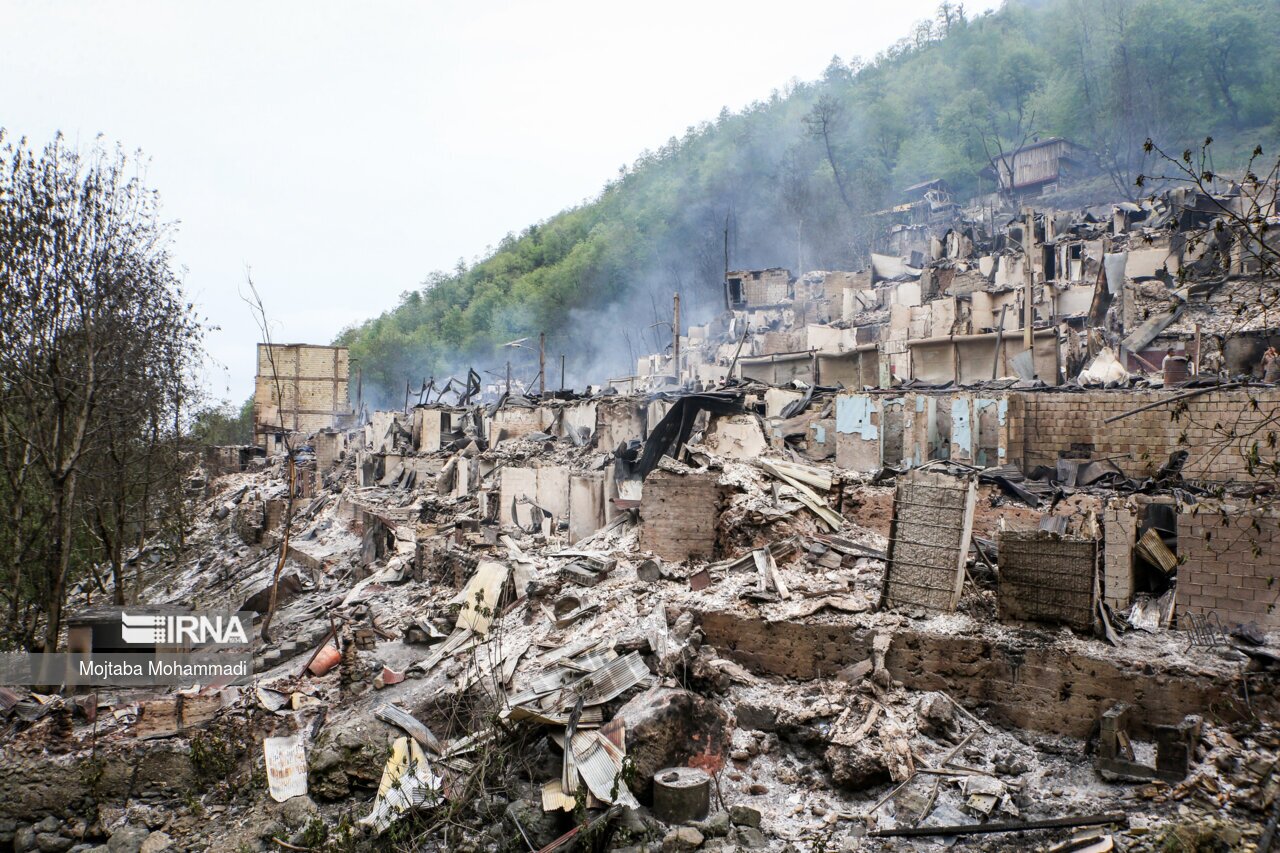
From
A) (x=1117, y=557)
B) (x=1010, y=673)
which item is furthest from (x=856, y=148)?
(x=1010, y=673)

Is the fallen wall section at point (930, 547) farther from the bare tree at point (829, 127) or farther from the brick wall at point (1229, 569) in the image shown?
the bare tree at point (829, 127)

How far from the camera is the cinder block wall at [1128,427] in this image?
30.2 ft

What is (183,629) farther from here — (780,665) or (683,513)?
(780,665)

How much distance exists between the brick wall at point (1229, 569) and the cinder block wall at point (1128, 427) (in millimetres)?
3798

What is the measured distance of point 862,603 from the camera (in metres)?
6.45

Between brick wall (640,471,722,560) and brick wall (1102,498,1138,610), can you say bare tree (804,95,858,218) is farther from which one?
brick wall (1102,498,1138,610)

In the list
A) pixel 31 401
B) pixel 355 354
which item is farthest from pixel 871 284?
pixel 355 354

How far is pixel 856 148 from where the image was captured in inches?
1911

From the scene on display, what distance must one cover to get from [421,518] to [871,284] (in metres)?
21.6

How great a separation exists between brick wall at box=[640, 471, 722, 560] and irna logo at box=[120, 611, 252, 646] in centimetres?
532

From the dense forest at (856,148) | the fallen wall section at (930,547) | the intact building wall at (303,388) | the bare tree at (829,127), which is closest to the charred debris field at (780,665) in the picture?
the fallen wall section at (930,547)

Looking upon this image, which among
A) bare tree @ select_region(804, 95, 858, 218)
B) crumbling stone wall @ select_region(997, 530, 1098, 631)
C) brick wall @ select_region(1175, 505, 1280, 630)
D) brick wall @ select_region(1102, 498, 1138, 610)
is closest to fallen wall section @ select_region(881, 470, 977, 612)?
crumbling stone wall @ select_region(997, 530, 1098, 631)

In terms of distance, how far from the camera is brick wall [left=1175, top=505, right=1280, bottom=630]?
18.0 ft

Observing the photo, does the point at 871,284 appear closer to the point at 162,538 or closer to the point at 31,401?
the point at 162,538
